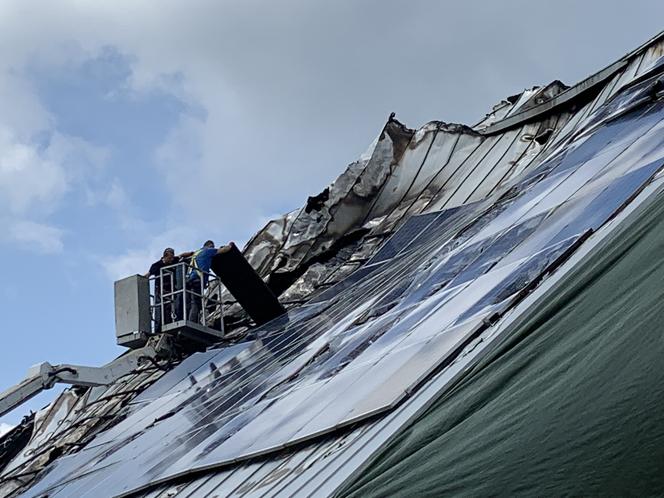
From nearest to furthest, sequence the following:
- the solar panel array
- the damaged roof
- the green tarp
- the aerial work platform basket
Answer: the green tarp → the damaged roof → the solar panel array → the aerial work platform basket

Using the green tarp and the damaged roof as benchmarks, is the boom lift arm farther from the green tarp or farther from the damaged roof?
the green tarp

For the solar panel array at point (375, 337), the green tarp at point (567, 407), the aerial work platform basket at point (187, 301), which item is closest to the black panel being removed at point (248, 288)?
the aerial work platform basket at point (187, 301)

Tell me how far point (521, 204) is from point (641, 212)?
4.64 meters

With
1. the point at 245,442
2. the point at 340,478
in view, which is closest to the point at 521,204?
the point at 245,442

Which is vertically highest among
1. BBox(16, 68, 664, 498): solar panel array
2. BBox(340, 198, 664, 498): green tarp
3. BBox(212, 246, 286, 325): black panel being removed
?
BBox(212, 246, 286, 325): black panel being removed

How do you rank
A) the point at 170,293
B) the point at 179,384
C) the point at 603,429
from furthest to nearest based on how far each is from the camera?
the point at 170,293 < the point at 179,384 < the point at 603,429

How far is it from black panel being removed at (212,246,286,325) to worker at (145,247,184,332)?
2.17 ft

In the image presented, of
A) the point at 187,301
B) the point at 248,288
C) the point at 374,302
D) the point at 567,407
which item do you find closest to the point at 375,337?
the point at 374,302

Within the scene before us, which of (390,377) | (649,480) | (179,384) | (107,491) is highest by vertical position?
(179,384)

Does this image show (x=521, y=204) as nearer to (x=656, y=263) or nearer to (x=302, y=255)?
(x=656, y=263)

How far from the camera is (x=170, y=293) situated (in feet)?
51.5

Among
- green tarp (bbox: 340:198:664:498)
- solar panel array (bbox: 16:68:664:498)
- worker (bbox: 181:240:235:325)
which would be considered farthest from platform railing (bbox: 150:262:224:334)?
green tarp (bbox: 340:198:664:498)

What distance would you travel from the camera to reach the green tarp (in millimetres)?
4293

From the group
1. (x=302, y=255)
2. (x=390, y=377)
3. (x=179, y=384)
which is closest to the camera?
(x=390, y=377)
